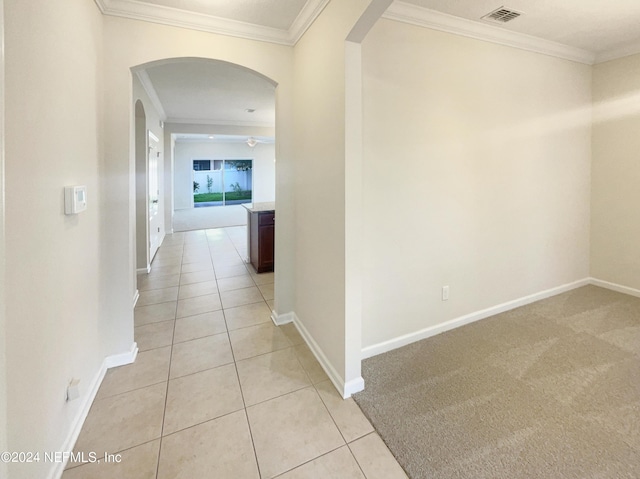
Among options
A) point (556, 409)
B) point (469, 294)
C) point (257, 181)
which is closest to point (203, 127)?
point (257, 181)

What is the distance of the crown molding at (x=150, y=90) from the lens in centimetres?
376

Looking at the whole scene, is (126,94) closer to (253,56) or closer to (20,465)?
(253,56)

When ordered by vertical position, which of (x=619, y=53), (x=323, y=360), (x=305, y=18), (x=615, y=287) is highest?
(x=619, y=53)

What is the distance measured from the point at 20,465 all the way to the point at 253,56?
2.75 metres

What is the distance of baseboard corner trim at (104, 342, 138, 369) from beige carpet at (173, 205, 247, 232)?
610 cm

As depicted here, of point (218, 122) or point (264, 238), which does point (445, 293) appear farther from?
point (218, 122)

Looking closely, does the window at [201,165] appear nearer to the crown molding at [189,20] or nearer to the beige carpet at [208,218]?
the beige carpet at [208,218]

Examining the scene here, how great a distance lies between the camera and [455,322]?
2695 mm

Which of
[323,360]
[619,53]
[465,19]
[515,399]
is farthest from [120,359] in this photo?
[619,53]

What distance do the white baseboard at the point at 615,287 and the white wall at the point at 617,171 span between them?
35 millimetres

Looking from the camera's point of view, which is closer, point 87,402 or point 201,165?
point 87,402

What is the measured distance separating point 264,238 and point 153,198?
2.41 metres

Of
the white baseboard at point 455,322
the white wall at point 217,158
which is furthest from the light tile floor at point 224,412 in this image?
the white wall at point 217,158

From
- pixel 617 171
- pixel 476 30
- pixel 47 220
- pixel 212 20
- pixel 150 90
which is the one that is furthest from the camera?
pixel 150 90
